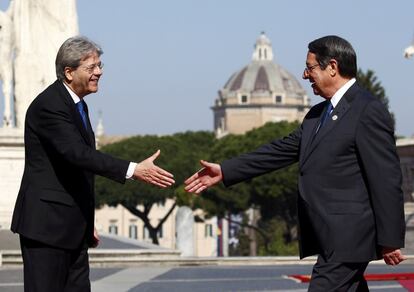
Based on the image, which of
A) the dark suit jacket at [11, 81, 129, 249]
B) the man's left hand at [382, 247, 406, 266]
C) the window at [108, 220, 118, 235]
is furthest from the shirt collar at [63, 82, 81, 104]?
the window at [108, 220, 118, 235]

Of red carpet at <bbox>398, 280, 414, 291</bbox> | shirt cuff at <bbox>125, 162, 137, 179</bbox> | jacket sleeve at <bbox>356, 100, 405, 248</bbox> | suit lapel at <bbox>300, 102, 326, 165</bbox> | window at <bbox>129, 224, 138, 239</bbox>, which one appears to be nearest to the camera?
jacket sleeve at <bbox>356, 100, 405, 248</bbox>

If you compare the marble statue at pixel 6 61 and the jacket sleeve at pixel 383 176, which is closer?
the jacket sleeve at pixel 383 176

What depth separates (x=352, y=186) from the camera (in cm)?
870

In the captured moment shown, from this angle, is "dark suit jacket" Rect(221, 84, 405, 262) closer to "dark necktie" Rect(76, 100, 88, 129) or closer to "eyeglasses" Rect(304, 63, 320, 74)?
"eyeglasses" Rect(304, 63, 320, 74)

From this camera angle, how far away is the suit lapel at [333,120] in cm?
888

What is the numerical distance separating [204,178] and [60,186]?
889 mm

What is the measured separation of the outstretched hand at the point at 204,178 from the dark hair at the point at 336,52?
96 cm

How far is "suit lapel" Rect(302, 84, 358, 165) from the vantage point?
8883 mm

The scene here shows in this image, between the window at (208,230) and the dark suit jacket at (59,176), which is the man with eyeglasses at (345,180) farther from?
the window at (208,230)

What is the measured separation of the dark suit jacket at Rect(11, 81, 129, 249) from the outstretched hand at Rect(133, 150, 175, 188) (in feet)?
0.28

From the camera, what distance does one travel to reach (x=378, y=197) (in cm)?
861

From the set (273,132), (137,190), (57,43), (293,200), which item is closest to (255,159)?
(57,43)

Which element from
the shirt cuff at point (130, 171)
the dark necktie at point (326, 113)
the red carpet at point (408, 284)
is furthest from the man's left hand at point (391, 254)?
the red carpet at point (408, 284)

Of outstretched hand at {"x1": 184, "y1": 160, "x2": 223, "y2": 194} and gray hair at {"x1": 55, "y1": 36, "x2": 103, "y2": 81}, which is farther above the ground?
gray hair at {"x1": 55, "y1": 36, "x2": 103, "y2": 81}
